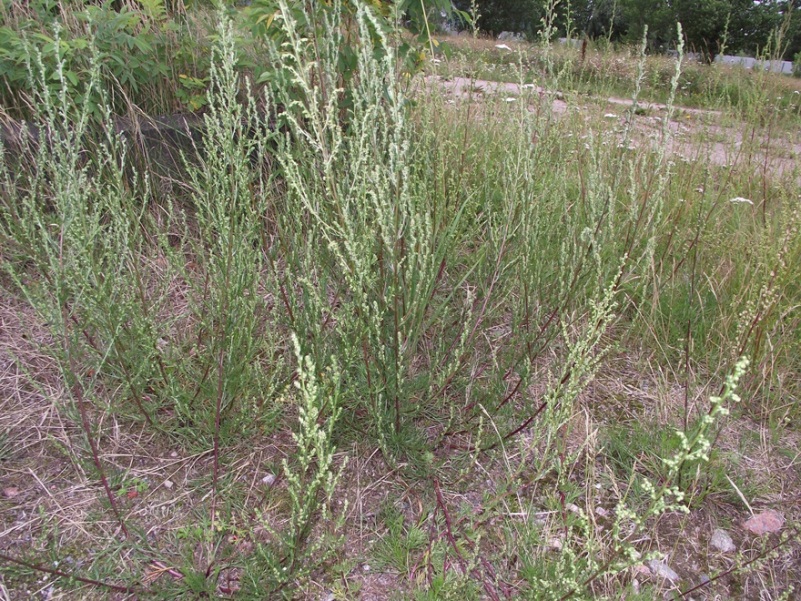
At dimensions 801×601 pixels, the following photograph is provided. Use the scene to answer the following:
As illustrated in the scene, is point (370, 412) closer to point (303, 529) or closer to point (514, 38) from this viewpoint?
point (303, 529)

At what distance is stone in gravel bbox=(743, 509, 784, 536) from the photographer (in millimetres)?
1800

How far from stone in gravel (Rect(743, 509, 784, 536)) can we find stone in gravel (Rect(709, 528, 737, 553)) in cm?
9

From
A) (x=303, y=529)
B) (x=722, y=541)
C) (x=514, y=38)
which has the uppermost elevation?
(x=514, y=38)

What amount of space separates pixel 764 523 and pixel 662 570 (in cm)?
43

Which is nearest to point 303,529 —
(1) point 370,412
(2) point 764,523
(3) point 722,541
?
(1) point 370,412

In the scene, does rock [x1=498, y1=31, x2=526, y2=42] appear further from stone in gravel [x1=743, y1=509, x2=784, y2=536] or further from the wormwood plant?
the wormwood plant

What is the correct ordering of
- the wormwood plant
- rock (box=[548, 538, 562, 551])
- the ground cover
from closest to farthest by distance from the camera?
the wormwood plant < the ground cover < rock (box=[548, 538, 562, 551])

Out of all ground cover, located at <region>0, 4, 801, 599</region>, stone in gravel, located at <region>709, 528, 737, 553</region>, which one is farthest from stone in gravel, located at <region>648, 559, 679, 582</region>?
stone in gravel, located at <region>709, 528, 737, 553</region>

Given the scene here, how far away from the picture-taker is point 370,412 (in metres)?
1.78

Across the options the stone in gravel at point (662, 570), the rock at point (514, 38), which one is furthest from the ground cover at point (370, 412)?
the rock at point (514, 38)

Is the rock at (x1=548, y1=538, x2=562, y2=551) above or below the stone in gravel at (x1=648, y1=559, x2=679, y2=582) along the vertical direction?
above

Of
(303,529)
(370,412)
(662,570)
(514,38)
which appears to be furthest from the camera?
(514,38)

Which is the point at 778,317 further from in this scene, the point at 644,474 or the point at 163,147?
the point at 163,147

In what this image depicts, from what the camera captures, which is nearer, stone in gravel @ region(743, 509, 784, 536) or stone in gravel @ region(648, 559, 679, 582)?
stone in gravel @ region(648, 559, 679, 582)
